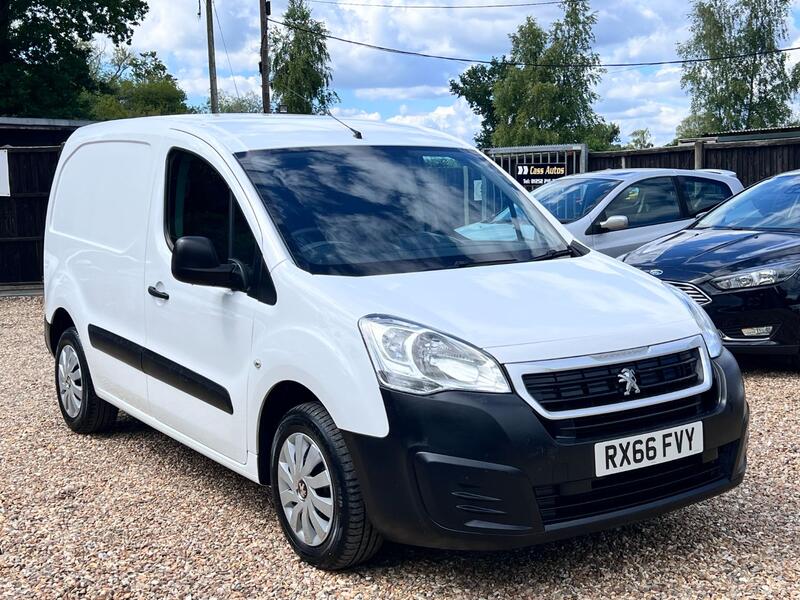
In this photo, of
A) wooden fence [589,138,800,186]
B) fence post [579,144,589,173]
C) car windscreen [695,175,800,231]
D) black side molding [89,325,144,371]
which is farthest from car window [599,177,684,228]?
black side molding [89,325,144,371]

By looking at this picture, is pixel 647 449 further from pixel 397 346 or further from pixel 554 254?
pixel 554 254

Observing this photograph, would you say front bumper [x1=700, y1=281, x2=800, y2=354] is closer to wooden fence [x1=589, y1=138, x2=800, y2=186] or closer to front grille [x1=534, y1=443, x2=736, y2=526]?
front grille [x1=534, y1=443, x2=736, y2=526]

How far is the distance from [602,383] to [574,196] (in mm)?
7877

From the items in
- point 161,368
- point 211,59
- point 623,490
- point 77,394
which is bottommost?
point 77,394

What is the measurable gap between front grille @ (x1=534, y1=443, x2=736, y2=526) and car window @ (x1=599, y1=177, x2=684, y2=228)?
7240 mm

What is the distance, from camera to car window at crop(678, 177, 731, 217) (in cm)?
1085

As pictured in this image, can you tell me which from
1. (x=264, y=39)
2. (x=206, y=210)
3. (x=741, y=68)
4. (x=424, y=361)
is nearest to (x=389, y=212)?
(x=206, y=210)

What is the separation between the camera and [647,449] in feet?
11.2

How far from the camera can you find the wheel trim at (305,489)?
3645 mm

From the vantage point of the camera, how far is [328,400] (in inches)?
138

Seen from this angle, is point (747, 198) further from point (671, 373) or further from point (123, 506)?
point (123, 506)

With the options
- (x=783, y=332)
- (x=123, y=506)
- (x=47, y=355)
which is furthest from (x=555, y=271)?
(x=47, y=355)

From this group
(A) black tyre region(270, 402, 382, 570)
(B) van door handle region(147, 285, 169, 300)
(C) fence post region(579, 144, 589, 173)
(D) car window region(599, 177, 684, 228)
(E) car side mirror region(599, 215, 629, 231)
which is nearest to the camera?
(A) black tyre region(270, 402, 382, 570)

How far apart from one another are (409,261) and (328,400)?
30.5 inches
